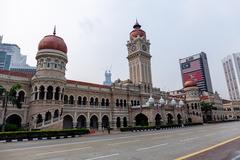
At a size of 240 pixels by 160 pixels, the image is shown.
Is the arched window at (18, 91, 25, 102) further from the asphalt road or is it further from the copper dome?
the asphalt road

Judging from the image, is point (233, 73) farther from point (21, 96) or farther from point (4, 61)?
point (4, 61)

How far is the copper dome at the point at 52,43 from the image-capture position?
31.5 metres

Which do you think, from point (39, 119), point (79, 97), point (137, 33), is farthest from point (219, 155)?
point (137, 33)

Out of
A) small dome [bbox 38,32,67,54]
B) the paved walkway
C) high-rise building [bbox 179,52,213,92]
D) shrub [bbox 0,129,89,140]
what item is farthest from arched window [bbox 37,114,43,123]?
high-rise building [bbox 179,52,213,92]

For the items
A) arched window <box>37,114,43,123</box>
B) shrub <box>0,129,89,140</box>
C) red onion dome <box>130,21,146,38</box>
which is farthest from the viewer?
red onion dome <box>130,21,146,38</box>

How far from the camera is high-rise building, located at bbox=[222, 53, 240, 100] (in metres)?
123

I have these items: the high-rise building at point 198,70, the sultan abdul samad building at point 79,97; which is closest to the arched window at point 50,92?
the sultan abdul samad building at point 79,97

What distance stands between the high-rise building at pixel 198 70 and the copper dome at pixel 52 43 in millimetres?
117184

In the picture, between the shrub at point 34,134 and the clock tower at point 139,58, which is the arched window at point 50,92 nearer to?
the shrub at point 34,134

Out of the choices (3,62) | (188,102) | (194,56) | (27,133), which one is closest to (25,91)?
(27,133)

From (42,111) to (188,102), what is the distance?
2057 inches

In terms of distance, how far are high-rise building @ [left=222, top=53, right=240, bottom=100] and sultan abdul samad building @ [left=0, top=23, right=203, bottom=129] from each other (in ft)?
321

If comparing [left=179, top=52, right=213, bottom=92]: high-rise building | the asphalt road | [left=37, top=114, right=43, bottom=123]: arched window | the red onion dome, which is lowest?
the asphalt road

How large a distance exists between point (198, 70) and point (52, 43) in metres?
128
